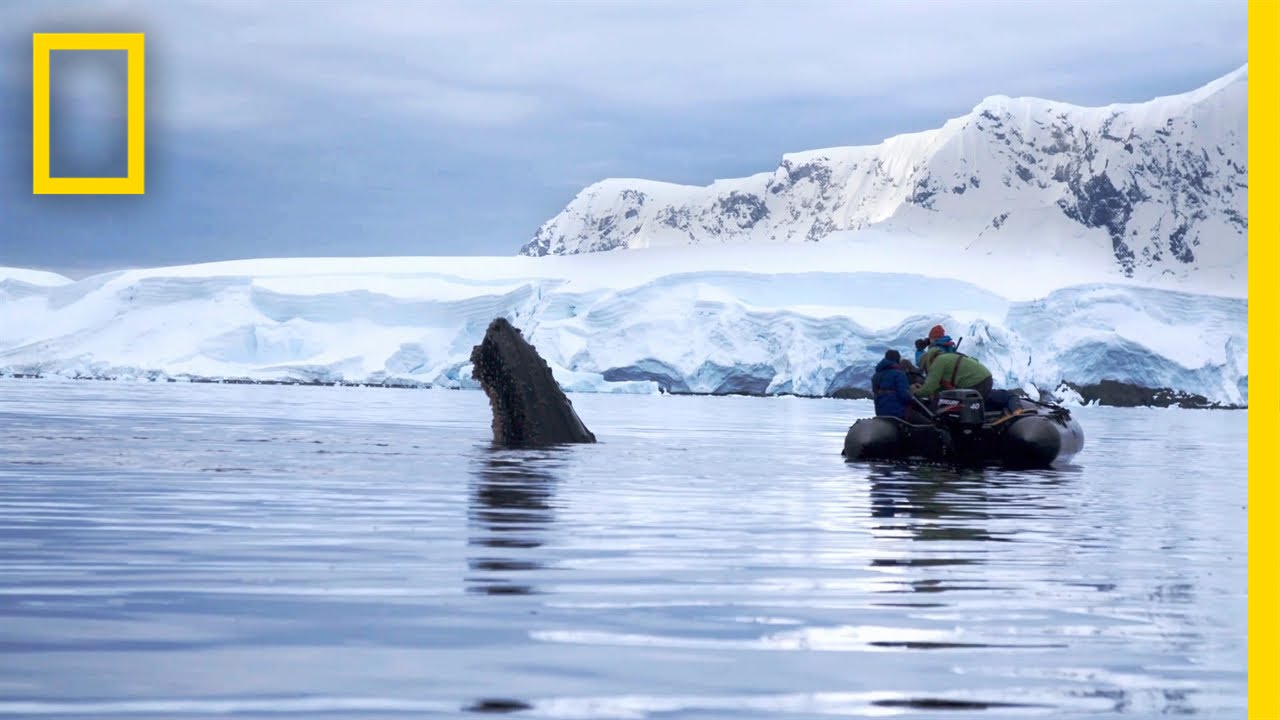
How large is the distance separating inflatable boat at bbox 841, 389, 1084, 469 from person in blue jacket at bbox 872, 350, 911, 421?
0.24 m

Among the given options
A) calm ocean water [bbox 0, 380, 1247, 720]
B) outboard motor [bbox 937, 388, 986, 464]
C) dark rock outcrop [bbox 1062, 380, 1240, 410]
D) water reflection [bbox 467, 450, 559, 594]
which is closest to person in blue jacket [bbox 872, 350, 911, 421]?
outboard motor [bbox 937, 388, 986, 464]

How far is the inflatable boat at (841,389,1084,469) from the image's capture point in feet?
62.6

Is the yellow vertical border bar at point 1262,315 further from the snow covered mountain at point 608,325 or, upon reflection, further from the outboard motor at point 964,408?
the snow covered mountain at point 608,325

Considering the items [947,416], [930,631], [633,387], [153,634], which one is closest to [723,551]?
[930,631]

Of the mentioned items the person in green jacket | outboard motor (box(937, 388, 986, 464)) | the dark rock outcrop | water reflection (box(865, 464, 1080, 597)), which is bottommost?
the dark rock outcrop

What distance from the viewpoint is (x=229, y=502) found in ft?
41.4

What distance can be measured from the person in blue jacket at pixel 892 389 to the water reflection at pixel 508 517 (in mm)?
3895

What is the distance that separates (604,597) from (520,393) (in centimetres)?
1444

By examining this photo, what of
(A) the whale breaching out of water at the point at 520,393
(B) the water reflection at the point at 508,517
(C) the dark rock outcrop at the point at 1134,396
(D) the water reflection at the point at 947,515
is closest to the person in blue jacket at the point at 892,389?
(D) the water reflection at the point at 947,515

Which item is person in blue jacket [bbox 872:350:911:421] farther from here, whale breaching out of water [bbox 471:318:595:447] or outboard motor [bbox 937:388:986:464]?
whale breaching out of water [bbox 471:318:595:447]

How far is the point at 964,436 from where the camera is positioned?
19.2m

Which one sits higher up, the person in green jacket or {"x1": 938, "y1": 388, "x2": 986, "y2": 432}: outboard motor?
the person in green jacket

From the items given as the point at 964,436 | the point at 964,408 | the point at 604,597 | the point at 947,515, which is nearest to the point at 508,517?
the point at 947,515

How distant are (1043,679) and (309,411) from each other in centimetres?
3694
